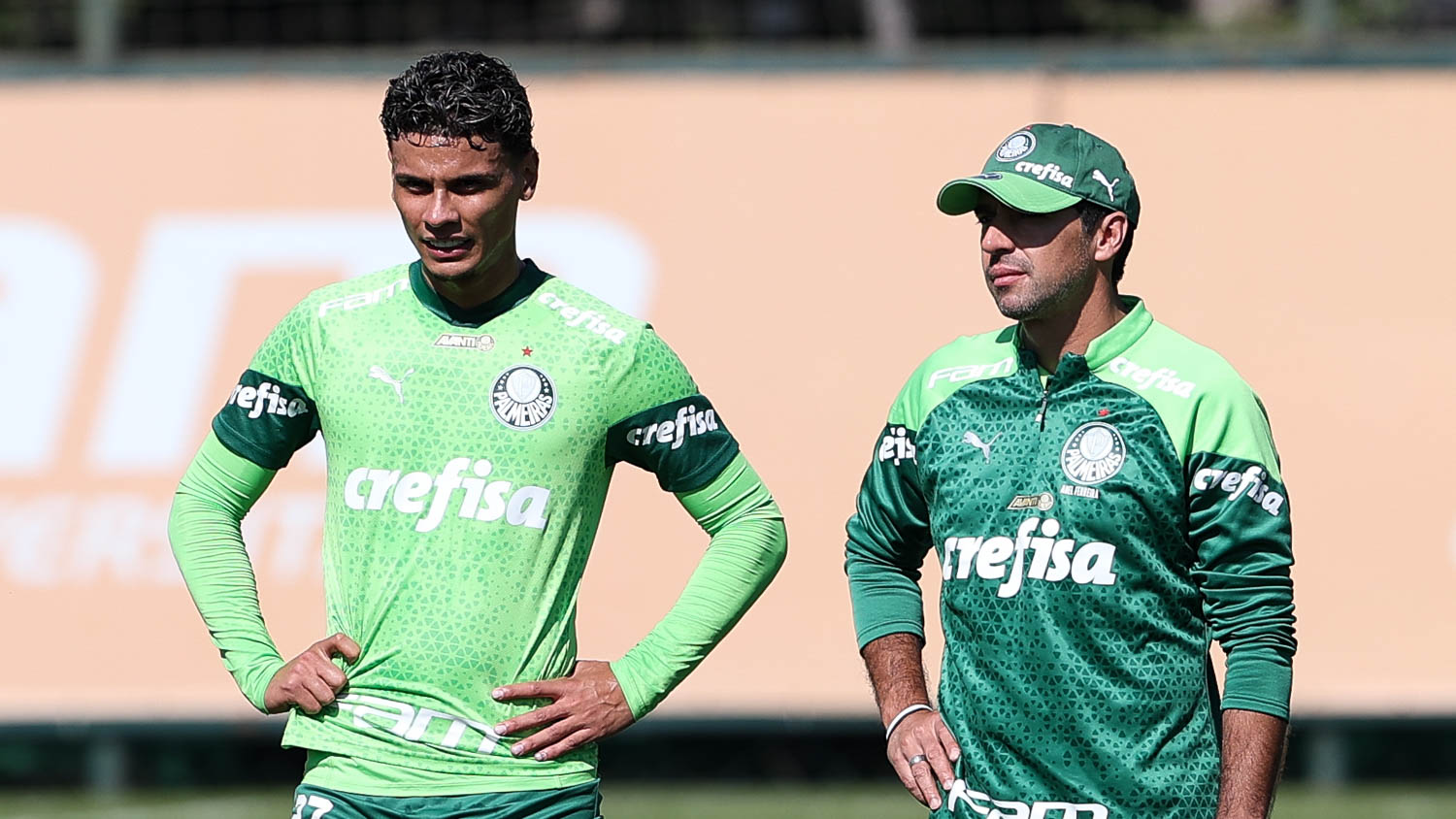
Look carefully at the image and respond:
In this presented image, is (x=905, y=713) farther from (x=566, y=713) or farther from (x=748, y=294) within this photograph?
(x=748, y=294)

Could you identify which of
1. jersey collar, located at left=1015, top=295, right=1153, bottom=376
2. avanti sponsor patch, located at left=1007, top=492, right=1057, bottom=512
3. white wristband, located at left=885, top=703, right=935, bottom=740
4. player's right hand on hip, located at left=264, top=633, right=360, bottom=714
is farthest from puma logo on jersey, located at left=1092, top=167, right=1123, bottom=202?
player's right hand on hip, located at left=264, top=633, right=360, bottom=714

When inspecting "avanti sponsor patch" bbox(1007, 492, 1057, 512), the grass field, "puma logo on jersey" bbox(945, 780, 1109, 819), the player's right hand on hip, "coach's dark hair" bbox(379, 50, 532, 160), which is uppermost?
"coach's dark hair" bbox(379, 50, 532, 160)

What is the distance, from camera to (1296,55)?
1096cm

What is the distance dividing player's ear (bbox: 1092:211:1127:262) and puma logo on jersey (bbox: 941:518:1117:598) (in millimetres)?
597

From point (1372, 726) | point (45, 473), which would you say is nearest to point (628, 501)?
point (45, 473)

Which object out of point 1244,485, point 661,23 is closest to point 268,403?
point 1244,485

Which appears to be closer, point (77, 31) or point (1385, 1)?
point (77, 31)

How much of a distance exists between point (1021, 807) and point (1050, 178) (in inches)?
50.4

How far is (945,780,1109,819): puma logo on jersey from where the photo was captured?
4328 millimetres

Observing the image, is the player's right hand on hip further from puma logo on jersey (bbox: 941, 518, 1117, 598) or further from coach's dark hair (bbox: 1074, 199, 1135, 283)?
coach's dark hair (bbox: 1074, 199, 1135, 283)

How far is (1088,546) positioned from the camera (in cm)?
433

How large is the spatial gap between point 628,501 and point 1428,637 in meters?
3.89

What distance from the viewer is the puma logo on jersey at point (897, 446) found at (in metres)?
4.70

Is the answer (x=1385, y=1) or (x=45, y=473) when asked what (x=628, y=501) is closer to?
(x=45, y=473)
